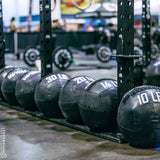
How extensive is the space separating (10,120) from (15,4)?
1998cm

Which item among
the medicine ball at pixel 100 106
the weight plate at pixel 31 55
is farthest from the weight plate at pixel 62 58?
the medicine ball at pixel 100 106

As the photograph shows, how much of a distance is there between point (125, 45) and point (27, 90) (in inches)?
85.1

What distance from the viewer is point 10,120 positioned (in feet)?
19.1

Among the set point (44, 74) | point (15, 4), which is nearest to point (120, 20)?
point (44, 74)

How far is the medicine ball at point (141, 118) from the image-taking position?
13.4 feet

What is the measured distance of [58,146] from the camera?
4.34 m

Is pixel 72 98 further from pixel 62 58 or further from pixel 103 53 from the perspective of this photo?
pixel 103 53

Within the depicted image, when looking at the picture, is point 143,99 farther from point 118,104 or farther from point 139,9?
point 139,9

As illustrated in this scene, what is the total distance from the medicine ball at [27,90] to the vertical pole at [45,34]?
0.19 m

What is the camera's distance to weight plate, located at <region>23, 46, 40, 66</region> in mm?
13500

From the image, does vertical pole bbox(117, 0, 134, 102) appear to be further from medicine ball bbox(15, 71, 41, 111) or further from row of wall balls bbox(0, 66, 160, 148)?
medicine ball bbox(15, 71, 41, 111)

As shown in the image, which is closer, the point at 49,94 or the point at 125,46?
the point at 125,46

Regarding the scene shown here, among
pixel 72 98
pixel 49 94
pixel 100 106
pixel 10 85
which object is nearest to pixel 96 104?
pixel 100 106

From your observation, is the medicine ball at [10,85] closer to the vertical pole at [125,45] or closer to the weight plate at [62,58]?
the vertical pole at [125,45]
